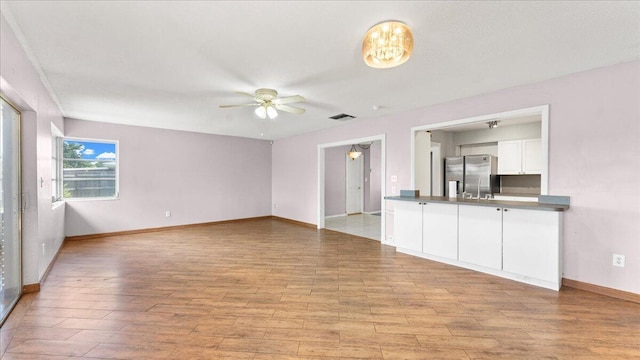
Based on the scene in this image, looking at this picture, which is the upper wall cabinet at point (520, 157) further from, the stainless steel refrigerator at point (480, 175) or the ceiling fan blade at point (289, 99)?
the ceiling fan blade at point (289, 99)

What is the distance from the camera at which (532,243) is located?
3.02 metres

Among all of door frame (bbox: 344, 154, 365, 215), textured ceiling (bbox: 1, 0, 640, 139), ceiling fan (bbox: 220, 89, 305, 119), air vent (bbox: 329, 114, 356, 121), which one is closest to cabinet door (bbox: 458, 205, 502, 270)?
textured ceiling (bbox: 1, 0, 640, 139)

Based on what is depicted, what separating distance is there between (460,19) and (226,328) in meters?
3.05

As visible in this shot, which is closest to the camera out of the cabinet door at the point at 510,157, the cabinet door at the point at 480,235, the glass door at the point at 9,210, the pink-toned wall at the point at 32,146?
the pink-toned wall at the point at 32,146

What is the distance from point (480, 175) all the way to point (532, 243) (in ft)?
11.0

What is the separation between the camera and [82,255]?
13.6ft

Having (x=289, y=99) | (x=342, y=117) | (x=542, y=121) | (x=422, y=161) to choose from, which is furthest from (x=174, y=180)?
(x=542, y=121)

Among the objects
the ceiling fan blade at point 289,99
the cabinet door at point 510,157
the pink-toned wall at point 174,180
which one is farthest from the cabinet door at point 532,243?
the pink-toned wall at point 174,180

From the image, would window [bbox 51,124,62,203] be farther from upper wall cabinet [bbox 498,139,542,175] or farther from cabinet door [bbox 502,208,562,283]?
upper wall cabinet [bbox 498,139,542,175]

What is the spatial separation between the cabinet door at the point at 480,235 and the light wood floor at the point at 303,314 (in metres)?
0.23

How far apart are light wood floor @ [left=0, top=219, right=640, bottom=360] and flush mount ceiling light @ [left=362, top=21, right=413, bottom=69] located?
7.17 feet

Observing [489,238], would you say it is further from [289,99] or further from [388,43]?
[289,99]

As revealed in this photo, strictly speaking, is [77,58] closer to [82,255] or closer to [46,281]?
[46,281]

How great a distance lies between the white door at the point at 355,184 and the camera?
858 cm
